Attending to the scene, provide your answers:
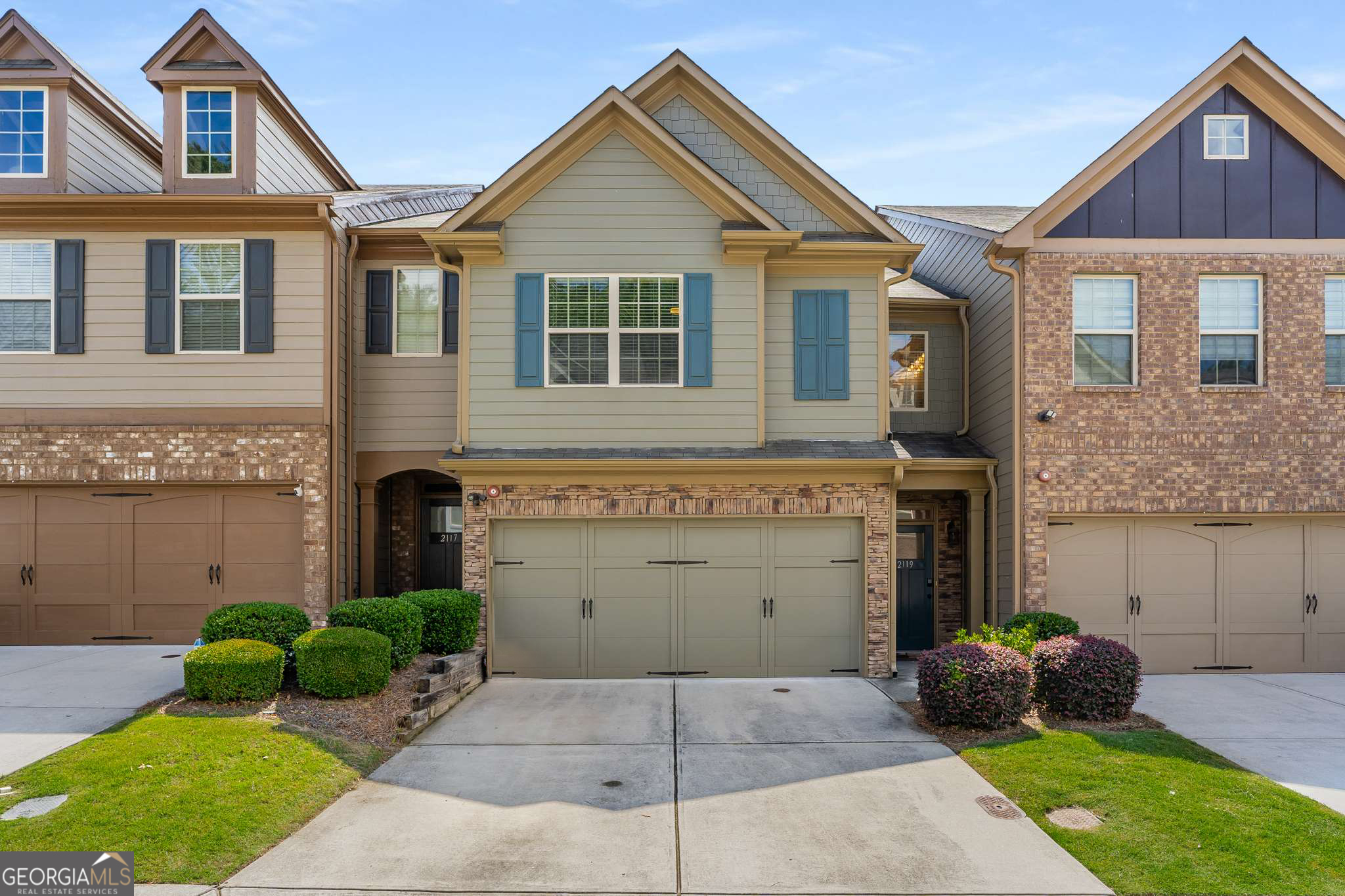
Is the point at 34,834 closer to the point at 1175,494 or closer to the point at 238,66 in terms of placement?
the point at 238,66

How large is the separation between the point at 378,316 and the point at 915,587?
9.21 m

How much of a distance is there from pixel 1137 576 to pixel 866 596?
3.84m

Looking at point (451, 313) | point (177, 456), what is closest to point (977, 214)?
point (451, 313)

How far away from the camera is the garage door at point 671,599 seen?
11805 millimetres

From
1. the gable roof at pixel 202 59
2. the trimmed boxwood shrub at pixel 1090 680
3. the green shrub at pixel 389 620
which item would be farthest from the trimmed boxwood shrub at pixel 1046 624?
the gable roof at pixel 202 59

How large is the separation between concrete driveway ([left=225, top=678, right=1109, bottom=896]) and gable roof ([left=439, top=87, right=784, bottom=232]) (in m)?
6.31

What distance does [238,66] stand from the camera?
12609 millimetres

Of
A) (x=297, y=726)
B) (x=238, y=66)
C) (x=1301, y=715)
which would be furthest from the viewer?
(x=238, y=66)

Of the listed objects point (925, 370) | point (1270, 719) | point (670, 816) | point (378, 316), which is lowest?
point (1270, 719)

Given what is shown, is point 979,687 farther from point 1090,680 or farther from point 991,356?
point 991,356

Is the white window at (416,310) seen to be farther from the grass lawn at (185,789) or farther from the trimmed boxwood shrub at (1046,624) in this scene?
the trimmed boxwood shrub at (1046,624)

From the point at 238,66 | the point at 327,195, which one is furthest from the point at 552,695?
the point at 238,66

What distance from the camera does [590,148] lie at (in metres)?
12.0

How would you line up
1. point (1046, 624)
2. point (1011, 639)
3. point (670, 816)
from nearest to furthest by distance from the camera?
point (670, 816) → point (1011, 639) → point (1046, 624)
